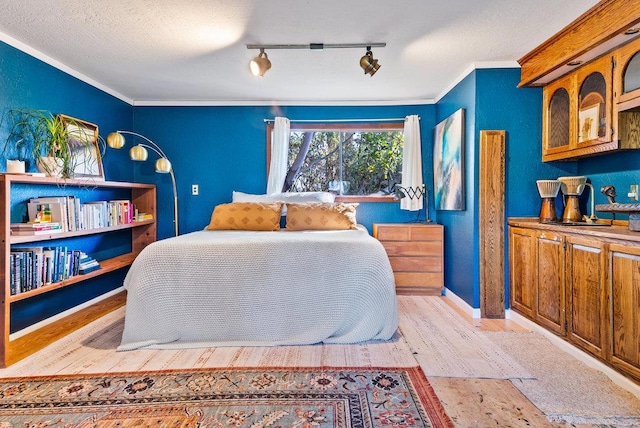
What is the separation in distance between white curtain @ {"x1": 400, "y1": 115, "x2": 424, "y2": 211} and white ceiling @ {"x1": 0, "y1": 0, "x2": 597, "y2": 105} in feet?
1.60

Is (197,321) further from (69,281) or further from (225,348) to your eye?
(69,281)

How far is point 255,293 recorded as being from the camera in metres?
2.39

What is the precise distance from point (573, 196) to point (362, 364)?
6.64 ft

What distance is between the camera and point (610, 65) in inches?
87.1

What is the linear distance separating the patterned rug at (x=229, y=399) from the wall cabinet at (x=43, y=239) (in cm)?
49

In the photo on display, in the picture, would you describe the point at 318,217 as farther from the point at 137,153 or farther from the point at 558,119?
the point at 558,119

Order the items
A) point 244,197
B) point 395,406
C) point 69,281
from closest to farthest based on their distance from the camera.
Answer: point 395,406 < point 69,281 < point 244,197

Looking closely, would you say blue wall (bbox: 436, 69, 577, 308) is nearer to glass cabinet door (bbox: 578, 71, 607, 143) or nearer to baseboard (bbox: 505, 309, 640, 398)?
baseboard (bbox: 505, 309, 640, 398)

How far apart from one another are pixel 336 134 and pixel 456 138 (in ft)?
4.90

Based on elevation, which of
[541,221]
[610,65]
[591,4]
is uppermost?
[591,4]

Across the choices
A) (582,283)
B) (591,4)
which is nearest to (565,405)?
(582,283)

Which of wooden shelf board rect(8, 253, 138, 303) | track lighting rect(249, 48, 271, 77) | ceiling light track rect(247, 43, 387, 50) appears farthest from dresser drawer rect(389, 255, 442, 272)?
wooden shelf board rect(8, 253, 138, 303)

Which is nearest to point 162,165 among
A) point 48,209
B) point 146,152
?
point 146,152

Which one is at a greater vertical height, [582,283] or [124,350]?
[582,283]
